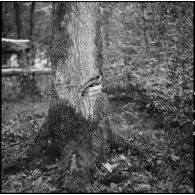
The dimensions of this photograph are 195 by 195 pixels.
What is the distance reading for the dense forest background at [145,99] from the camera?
3686 millimetres

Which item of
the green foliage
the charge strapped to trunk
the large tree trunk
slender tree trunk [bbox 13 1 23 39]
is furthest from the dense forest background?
slender tree trunk [bbox 13 1 23 39]

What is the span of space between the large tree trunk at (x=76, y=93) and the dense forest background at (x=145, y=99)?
42 cm

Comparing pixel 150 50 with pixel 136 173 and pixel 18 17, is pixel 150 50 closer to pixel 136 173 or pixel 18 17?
pixel 136 173

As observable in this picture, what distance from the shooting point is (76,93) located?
376cm

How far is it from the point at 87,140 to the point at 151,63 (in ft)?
11.8

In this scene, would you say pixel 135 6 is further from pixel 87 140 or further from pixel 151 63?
pixel 87 140

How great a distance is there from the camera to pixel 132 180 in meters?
3.64

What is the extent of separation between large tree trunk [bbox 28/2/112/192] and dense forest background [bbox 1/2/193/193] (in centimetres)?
42

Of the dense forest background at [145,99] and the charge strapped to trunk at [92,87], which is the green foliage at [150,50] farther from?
the charge strapped to trunk at [92,87]

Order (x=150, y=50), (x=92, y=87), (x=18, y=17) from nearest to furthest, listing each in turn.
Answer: (x=92, y=87), (x=150, y=50), (x=18, y=17)

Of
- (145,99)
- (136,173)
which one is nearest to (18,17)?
(145,99)

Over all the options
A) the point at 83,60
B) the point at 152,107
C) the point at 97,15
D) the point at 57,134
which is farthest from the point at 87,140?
the point at 152,107

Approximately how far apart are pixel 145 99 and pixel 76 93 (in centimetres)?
271

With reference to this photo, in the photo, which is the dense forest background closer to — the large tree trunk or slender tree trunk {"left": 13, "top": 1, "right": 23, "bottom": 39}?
the large tree trunk
